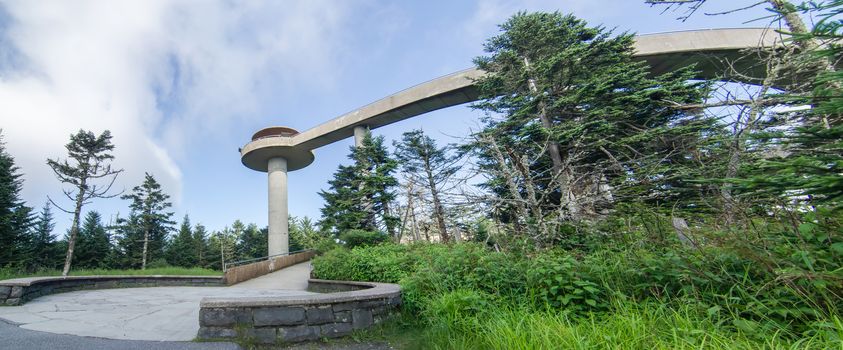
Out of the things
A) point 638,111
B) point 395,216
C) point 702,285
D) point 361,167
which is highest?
point 361,167

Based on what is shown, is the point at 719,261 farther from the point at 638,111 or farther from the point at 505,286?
the point at 638,111

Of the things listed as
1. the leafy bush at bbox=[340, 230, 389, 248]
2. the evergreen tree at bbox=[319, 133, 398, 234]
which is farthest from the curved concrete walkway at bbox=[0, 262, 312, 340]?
the evergreen tree at bbox=[319, 133, 398, 234]

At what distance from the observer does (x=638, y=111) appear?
9.31 metres

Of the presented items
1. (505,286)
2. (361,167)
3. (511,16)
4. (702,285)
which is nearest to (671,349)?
(702,285)

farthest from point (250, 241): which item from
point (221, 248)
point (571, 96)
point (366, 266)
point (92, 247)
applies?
point (571, 96)

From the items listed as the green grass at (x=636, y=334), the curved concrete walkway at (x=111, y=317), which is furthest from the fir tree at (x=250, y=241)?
the green grass at (x=636, y=334)

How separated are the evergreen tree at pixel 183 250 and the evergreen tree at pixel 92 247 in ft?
15.8

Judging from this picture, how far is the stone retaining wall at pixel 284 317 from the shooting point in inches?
126

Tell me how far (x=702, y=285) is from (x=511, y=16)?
38.2 ft

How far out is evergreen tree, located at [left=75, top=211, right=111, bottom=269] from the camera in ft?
86.0

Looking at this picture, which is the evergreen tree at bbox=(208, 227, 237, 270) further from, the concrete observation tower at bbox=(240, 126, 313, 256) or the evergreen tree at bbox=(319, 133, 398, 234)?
the evergreen tree at bbox=(319, 133, 398, 234)

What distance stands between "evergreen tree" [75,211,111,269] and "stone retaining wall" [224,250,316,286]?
22042 millimetres

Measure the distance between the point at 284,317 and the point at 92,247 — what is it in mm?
36067

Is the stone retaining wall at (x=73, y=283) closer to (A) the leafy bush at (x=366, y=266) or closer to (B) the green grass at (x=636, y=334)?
(A) the leafy bush at (x=366, y=266)
